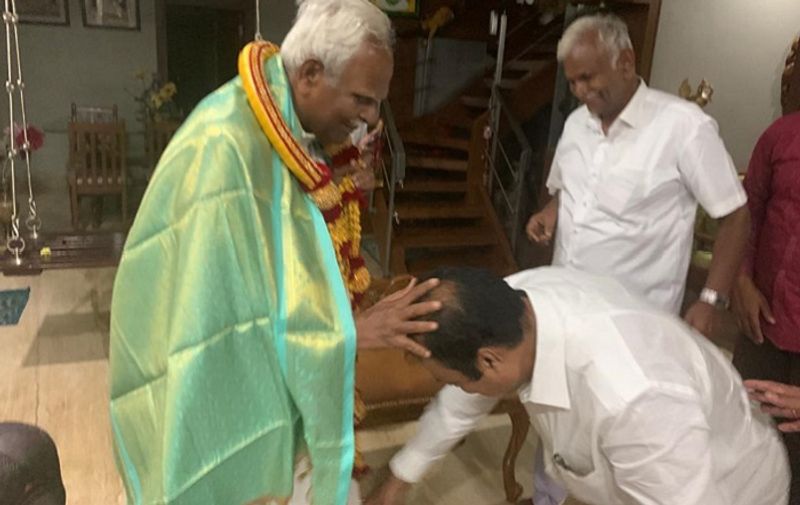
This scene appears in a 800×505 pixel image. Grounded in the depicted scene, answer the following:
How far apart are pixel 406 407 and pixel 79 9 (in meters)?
3.85

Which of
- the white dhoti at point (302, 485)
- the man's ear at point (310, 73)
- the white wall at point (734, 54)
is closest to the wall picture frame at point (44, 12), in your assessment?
the white wall at point (734, 54)

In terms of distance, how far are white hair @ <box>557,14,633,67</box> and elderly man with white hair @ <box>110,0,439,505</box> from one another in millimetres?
724

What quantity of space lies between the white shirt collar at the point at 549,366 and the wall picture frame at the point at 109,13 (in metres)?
4.50

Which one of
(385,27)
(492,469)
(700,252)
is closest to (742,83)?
(700,252)

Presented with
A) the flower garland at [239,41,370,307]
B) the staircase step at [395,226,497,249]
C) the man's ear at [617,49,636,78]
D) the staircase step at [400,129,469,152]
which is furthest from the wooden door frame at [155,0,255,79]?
the flower garland at [239,41,370,307]

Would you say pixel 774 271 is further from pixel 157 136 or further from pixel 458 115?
pixel 157 136

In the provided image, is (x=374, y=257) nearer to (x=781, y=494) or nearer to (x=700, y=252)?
(x=700, y=252)

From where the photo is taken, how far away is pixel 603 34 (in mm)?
1622

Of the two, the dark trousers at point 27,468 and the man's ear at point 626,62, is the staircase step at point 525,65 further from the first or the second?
the dark trousers at point 27,468

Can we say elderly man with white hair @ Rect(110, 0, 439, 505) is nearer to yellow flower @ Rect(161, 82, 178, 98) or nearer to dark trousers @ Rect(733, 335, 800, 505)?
dark trousers @ Rect(733, 335, 800, 505)

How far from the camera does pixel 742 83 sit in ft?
9.23

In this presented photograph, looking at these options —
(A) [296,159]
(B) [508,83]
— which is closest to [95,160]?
(B) [508,83]

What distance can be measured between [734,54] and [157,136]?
3.68m

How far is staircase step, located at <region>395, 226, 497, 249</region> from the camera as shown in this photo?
4246 millimetres
